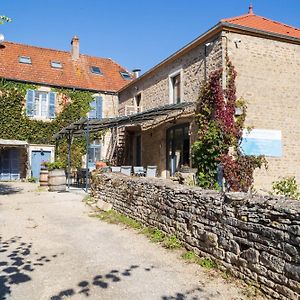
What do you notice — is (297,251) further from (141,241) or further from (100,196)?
(100,196)

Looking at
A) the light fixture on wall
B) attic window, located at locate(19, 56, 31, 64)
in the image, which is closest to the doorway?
the light fixture on wall

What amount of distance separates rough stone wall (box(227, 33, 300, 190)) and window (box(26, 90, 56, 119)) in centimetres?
1300

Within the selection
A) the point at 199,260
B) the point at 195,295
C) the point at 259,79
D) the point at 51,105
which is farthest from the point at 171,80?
the point at 195,295

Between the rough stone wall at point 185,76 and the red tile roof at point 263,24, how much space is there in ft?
4.26

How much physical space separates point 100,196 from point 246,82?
630 centimetres

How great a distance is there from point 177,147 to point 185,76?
2.99 m

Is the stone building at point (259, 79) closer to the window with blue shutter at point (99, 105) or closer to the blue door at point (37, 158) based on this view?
the window with blue shutter at point (99, 105)

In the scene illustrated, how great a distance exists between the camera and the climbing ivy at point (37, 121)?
1936 centimetres

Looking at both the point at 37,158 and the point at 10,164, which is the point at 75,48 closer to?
the point at 37,158

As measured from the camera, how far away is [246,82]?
11.3 metres

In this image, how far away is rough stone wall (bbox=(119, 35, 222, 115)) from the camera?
11.6m

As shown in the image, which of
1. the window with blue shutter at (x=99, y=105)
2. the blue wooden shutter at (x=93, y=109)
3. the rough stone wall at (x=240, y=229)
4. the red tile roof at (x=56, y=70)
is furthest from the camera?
the window with blue shutter at (x=99, y=105)

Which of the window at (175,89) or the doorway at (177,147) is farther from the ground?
Answer: the window at (175,89)

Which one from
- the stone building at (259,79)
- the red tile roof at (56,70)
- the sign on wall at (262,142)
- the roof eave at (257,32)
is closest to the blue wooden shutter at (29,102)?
the red tile roof at (56,70)
